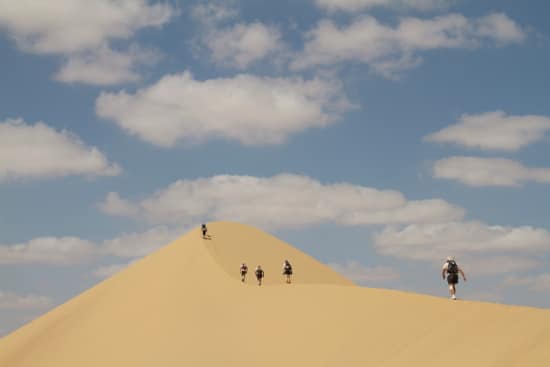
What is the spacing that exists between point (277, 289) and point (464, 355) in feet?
44.2

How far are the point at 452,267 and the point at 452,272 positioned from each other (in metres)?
0.19

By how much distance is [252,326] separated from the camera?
82.9 feet

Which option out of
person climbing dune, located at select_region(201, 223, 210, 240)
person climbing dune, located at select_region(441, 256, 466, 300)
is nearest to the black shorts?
person climbing dune, located at select_region(441, 256, 466, 300)

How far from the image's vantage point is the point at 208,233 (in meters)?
50.4

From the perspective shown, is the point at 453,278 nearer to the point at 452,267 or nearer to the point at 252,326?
the point at 452,267

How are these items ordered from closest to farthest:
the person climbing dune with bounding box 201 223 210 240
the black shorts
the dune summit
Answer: the dune summit
the black shorts
the person climbing dune with bounding box 201 223 210 240

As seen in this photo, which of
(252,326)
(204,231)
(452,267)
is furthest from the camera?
(204,231)

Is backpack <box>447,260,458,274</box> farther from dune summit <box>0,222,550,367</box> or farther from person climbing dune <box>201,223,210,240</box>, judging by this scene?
person climbing dune <box>201,223,210,240</box>

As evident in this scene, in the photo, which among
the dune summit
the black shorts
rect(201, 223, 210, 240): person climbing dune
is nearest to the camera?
the dune summit

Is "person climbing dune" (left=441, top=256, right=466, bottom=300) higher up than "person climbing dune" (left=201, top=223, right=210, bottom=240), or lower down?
lower down

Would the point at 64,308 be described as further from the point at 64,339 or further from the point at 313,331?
the point at 313,331

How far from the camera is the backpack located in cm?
2128

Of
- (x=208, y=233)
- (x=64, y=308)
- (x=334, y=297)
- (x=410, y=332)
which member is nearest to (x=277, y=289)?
(x=334, y=297)

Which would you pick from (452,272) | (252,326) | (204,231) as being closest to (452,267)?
(452,272)
